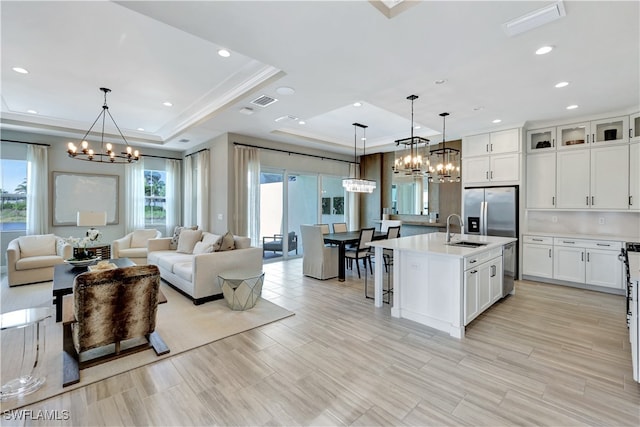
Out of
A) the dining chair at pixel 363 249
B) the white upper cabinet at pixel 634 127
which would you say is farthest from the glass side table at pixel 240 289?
the white upper cabinet at pixel 634 127

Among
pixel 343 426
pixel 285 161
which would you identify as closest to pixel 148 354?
pixel 343 426

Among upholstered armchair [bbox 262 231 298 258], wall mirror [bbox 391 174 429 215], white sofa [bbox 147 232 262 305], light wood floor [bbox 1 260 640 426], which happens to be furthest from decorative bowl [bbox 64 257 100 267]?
wall mirror [bbox 391 174 429 215]

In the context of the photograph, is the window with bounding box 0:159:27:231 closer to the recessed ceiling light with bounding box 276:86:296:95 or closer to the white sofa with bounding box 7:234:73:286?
the white sofa with bounding box 7:234:73:286

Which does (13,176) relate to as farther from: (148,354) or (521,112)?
(521,112)

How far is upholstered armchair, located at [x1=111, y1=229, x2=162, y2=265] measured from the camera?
237 inches

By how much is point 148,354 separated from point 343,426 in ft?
6.57

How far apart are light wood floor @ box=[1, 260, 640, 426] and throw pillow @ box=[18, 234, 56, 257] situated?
4776 millimetres

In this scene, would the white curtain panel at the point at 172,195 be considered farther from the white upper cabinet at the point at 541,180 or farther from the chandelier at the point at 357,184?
the white upper cabinet at the point at 541,180

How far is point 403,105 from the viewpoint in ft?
14.6

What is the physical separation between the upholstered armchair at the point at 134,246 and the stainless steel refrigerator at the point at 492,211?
271 inches

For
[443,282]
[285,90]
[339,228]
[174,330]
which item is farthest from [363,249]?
[174,330]

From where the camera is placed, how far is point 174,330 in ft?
10.8

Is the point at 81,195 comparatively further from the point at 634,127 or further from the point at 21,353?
the point at 634,127

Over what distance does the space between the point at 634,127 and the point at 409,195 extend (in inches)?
168
